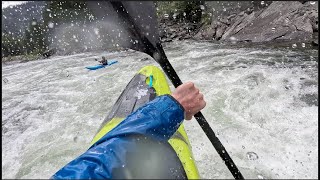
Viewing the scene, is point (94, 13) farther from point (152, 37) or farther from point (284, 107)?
point (284, 107)

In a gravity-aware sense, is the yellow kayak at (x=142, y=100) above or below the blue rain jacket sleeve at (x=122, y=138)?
below

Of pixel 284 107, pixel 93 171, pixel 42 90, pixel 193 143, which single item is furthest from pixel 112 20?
pixel 42 90

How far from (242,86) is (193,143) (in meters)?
2.48

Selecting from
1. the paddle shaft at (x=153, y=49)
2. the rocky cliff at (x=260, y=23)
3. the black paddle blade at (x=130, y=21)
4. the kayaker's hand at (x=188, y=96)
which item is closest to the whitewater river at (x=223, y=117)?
the paddle shaft at (x=153, y=49)

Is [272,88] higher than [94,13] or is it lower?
lower

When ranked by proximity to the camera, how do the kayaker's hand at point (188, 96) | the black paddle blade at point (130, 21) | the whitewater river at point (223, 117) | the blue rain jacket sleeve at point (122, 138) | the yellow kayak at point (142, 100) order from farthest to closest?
1. the whitewater river at point (223, 117)
2. the yellow kayak at point (142, 100)
3. the kayaker's hand at point (188, 96)
4. the black paddle blade at point (130, 21)
5. the blue rain jacket sleeve at point (122, 138)

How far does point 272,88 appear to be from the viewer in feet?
17.8

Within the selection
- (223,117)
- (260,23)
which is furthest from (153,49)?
(260,23)

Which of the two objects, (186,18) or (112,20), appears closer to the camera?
(112,20)

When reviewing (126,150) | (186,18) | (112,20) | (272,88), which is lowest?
(186,18)

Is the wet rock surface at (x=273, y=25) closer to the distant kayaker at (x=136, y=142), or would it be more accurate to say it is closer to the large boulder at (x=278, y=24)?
the large boulder at (x=278, y=24)

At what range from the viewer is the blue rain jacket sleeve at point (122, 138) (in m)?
1.41

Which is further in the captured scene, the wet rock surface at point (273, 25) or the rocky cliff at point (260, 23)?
the rocky cliff at point (260, 23)

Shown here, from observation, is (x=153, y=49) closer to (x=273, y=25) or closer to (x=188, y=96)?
(x=188, y=96)
